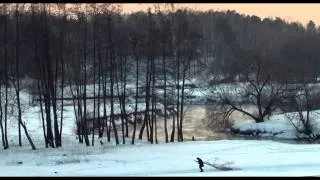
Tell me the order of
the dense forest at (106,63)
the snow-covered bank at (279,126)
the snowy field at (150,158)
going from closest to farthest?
the snowy field at (150,158) → the dense forest at (106,63) → the snow-covered bank at (279,126)

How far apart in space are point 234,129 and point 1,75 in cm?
2140

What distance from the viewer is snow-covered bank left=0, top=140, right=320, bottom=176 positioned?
23.8m

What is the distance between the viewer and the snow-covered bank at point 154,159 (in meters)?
23.8

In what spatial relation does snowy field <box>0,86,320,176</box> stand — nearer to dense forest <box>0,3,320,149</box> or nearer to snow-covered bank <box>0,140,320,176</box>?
snow-covered bank <box>0,140,320,176</box>

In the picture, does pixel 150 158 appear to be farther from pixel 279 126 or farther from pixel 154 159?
pixel 279 126

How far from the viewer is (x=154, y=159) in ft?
91.3

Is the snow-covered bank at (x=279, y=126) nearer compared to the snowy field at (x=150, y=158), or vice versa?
the snowy field at (x=150, y=158)

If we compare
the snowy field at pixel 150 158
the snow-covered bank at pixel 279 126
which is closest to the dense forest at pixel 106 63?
the snow-covered bank at pixel 279 126

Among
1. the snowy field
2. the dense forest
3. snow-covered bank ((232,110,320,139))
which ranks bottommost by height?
snow-covered bank ((232,110,320,139))

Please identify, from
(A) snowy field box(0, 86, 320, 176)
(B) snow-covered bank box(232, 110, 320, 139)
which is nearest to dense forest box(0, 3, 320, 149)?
(B) snow-covered bank box(232, 110, 320, 139)

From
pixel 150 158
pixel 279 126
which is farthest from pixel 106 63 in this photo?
pixel 279 126

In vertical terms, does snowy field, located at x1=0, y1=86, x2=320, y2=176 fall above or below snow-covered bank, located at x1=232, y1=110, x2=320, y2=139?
above

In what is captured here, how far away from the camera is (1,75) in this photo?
35719mm

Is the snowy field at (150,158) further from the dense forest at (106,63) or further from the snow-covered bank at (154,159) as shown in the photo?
the dense forest at (106,63)
